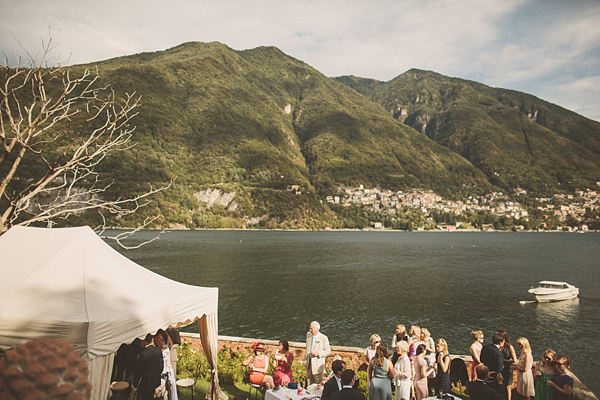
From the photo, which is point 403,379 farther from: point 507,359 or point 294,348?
point 294,348

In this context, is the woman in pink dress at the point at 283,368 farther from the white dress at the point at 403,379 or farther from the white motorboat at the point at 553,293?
the white motorboat at the point at 553,293

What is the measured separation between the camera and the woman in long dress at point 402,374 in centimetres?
606

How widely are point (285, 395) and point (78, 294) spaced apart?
3414 mm

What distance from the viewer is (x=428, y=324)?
1043 inches

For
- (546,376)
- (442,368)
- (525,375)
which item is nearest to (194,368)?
(442,368)

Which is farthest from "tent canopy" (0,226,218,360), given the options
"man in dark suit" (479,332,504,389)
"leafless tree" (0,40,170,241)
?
"man in dark suit" (479,332,504,389)

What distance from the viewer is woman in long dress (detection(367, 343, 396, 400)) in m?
5.73

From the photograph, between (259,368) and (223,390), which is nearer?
(259,368)

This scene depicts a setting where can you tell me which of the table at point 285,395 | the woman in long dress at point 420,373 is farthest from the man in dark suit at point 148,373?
the woman in long dress at point 420,373

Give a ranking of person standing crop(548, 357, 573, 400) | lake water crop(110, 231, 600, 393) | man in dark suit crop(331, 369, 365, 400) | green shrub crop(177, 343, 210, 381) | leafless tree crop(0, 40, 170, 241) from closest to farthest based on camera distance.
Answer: man in dark suit crop(331, 369, 365, 400) → leafless tree crop(0, 40, 170, 241) → person standing crop(548, 357, 573, 400) → green shrub crop(177, 343, 210, 381) → lake water crop(110, 231, 600, 393)

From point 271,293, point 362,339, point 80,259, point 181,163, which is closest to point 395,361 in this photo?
point 80,259

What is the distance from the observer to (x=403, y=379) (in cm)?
610

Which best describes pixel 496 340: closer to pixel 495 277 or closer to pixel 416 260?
pixel 495 277

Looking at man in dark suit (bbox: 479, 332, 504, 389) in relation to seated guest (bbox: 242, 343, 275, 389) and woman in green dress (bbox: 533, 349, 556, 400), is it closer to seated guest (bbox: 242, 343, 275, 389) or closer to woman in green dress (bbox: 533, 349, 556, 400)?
woman in green dress (bbox: 533, 349, 556, 400)
